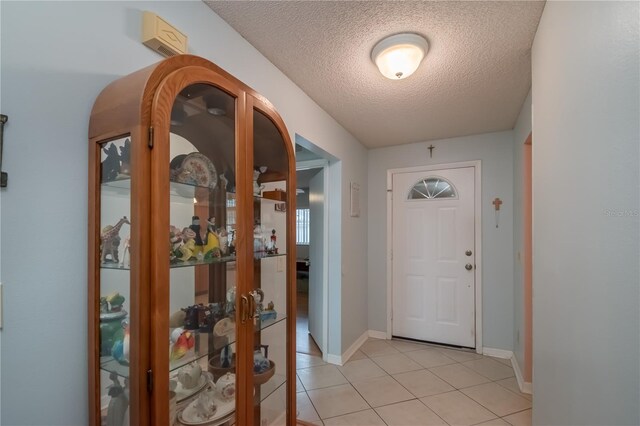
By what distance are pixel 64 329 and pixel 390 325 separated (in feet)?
11.0

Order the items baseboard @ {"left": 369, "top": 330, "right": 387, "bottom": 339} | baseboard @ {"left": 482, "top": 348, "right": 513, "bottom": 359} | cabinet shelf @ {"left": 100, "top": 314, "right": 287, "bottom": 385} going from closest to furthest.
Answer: cabinet shelf @ {"left": 100, "top": 314, "right": 287, "bottom": 385} < baseboard @ {"left": 482, "top": 348, "right": 513, "bottom": 359} < baseboard @ {"left": 369, "top": 330, "right": 387, "bottom": 339}

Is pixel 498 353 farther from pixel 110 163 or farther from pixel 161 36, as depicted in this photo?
pixel 161 36

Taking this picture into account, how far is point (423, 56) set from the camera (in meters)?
1.73

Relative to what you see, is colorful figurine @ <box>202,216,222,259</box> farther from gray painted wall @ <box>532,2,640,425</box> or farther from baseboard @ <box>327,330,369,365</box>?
baseboard @ <box>327,330,369,365</box>

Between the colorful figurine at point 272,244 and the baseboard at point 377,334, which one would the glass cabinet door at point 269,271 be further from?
the baseboard at point 377,334

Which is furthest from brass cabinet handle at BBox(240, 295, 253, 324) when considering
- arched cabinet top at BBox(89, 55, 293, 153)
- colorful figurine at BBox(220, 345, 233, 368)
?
arched cabinet top at BBox(89, 55, 293, 153)

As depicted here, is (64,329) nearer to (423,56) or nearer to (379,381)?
(423,56)

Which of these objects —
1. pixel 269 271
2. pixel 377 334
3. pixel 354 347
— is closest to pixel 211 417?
pixel 269 271

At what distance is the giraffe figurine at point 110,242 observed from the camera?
37.4 inches

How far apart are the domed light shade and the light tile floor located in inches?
92.8

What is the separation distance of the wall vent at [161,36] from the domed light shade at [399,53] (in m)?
1.04

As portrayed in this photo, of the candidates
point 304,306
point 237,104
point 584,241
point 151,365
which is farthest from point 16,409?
point 304,306

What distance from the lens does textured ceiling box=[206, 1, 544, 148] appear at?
1.44m

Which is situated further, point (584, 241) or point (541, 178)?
point (541, 178)
